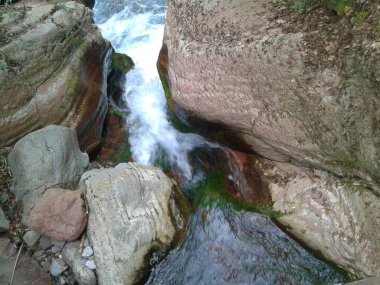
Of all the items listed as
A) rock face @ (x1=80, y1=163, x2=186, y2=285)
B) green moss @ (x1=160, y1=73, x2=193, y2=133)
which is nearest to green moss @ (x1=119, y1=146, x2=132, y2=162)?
green moss @ (x1=160, y1=73, x2=193, y2=133)

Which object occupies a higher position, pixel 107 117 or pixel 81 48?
pixel 81 48

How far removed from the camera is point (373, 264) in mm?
3641

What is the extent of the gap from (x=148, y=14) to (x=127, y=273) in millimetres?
6116

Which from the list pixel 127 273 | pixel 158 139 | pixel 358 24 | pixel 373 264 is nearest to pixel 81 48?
pixel 158 139

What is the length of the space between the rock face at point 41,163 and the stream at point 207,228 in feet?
3.79

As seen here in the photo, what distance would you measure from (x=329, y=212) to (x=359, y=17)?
6.38 ft

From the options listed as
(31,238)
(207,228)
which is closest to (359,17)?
(207,228)

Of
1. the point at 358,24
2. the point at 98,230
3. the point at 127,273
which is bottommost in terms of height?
the point at 127,273

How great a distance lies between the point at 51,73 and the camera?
5.49 meters

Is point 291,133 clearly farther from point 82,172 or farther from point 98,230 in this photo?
point 82,172

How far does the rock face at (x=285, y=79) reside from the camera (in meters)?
3.44

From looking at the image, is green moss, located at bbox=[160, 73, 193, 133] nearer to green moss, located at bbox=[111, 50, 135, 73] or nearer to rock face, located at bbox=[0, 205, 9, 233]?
green moss, located at bbox=[111, 50, 135, 73]

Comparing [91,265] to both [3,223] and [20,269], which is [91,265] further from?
[3,223]

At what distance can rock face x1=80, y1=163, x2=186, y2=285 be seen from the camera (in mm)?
4121
